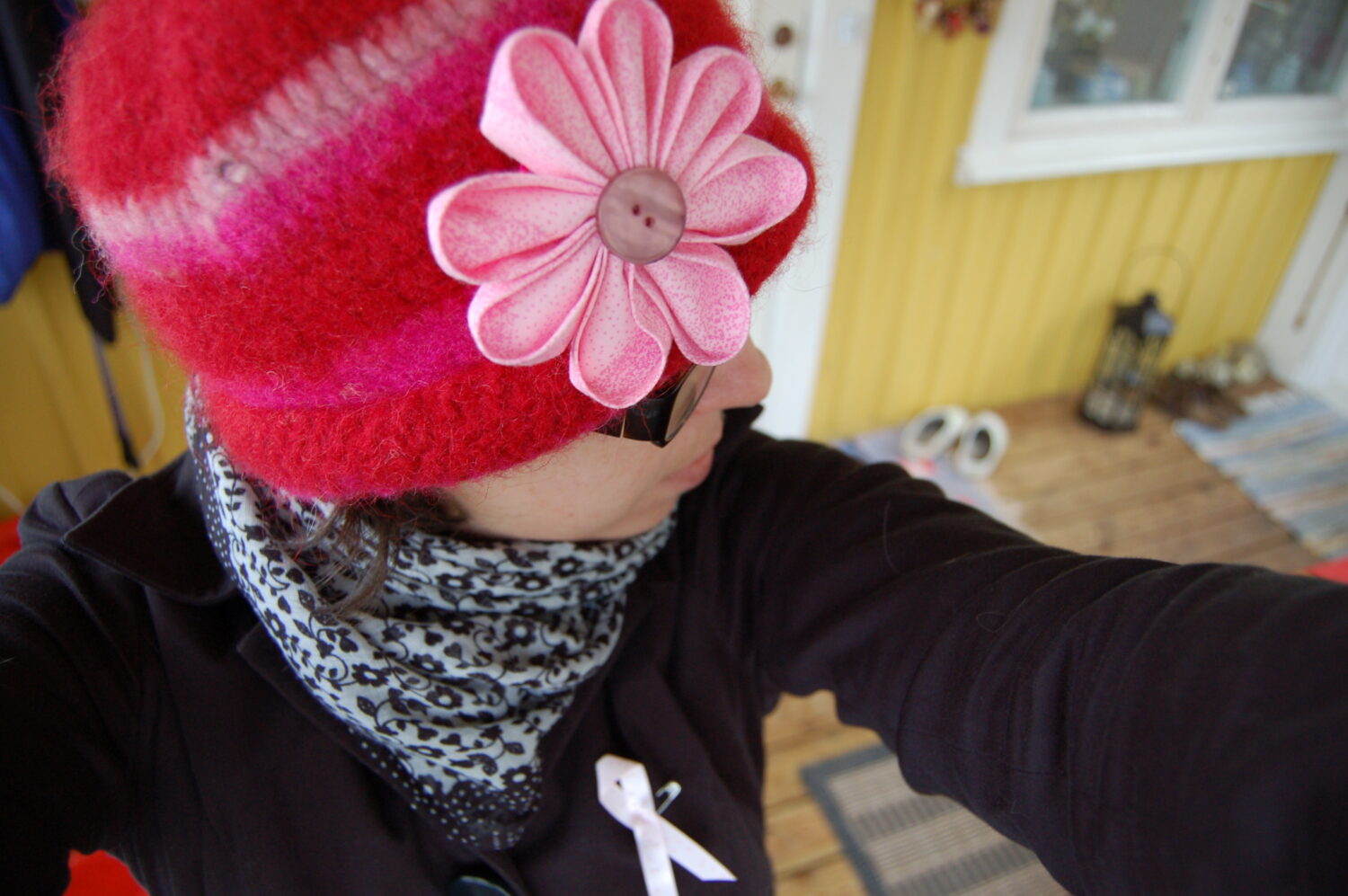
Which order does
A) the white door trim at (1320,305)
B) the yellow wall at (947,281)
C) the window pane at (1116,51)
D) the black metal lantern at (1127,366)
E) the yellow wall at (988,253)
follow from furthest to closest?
the white door trim at (1320,305)
the black metal lantern at (1127,366)
the window pane at (1116,51)
the yellow wall at (988,253)
the yellow wall at (947,281)

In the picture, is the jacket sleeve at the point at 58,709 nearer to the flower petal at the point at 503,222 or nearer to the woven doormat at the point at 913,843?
the flower petal at the point at 503,222

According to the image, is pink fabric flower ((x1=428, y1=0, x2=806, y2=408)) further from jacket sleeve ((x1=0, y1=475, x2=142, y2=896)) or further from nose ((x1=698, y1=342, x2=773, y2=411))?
jacket sleeve ((x1=0, y1=475, x2=142, y2=896))

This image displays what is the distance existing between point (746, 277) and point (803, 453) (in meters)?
0.38

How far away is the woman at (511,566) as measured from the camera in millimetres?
457

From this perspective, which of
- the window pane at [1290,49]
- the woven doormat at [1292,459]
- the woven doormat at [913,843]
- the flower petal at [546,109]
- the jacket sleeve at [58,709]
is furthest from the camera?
the window pane at [1290,49]

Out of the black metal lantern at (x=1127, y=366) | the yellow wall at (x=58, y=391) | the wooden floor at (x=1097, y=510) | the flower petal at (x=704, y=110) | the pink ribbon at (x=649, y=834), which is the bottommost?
the wooden floor at (x=1097, y=510)

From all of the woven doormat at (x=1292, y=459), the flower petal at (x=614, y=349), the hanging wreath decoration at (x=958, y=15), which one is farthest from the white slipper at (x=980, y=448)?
the flower petal at (x=614, y=349)

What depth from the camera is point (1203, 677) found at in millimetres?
501

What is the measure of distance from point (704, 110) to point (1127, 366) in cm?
284

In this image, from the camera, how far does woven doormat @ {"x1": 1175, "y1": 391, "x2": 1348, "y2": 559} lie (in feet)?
7.98

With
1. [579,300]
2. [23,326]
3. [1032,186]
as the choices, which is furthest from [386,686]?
[1032,186]

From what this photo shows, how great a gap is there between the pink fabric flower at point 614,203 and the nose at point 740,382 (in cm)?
13

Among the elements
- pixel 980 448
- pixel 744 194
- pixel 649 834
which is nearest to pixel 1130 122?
pixel 980 448

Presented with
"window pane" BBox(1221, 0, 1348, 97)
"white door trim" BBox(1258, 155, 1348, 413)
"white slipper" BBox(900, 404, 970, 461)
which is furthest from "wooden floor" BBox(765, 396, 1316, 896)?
"window pane" BBox(1221, 0, 1348, 97)
